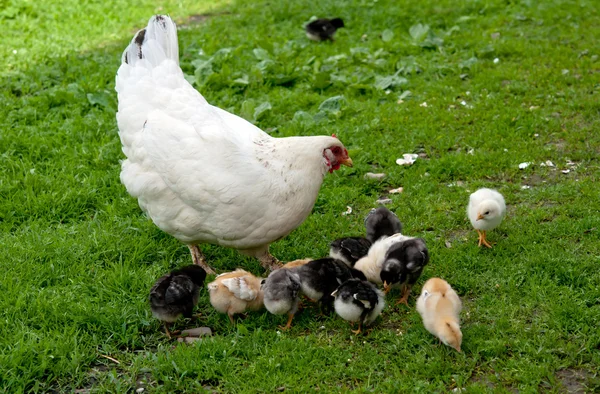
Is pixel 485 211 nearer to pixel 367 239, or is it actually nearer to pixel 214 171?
pixel 367 239

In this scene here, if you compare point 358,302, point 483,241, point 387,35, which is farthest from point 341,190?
point 387,35

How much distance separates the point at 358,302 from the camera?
4.59 m

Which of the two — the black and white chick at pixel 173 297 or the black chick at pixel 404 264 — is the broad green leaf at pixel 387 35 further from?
the black and white chick at pixel 173 297

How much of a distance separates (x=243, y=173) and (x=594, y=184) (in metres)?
3.38

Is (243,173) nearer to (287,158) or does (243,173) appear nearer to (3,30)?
(287,158)

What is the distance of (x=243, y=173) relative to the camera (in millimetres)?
5059

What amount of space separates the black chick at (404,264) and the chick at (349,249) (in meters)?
0.37

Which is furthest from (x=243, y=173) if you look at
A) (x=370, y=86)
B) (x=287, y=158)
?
(x=370, y=86)

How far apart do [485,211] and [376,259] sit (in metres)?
0.98

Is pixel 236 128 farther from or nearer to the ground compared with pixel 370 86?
farther from the ground

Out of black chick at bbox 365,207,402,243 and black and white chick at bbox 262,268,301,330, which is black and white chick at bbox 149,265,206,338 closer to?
black and white chick at bbox 262,268,301,330

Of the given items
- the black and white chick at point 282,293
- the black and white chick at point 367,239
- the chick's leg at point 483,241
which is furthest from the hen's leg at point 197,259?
the chick's leg at point 483,241

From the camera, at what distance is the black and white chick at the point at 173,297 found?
15.6 ft

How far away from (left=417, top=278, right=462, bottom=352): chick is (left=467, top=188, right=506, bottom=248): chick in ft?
3.37
